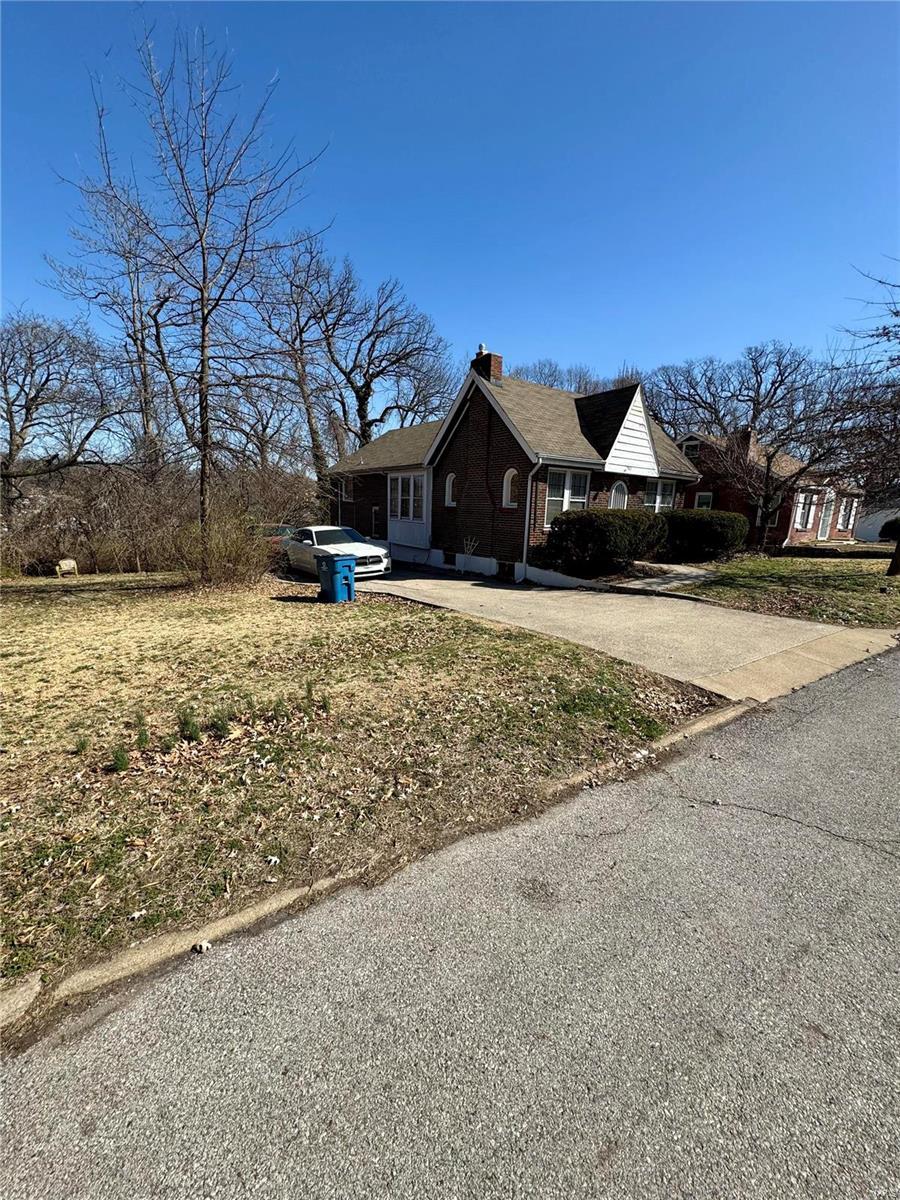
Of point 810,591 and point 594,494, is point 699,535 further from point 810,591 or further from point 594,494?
point 810,591

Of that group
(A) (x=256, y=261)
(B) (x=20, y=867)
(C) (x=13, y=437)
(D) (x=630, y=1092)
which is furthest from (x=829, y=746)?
(C) (x=13, y=437)

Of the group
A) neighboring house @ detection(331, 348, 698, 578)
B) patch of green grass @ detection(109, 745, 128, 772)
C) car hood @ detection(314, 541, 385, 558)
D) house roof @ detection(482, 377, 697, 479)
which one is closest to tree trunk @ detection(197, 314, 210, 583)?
car hood @ detection(314, 541, 385, 558)

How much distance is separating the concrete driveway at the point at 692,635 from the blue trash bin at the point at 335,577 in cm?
154

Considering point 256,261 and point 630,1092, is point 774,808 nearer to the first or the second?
point 630,1092

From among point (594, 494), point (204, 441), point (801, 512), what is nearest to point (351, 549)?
point (204, 441)

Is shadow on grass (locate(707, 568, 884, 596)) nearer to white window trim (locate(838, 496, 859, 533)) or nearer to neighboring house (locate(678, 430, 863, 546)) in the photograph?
neighboring house (locate(678, 430, 863, 546))

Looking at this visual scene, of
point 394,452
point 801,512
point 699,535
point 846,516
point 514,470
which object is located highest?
point 394,452

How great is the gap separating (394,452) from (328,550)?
8331mm

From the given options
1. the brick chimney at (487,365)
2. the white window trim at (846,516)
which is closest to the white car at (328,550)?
the brick chimney at (487,365)

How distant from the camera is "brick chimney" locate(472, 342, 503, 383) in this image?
17.0 metres

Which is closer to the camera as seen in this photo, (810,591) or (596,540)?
(810,591)

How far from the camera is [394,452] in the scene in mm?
21688

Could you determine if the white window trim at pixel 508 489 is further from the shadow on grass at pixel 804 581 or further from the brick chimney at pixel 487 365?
the shadow on grass at pixel 804 581

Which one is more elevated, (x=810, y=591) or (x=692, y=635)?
(x=810, y=591)
